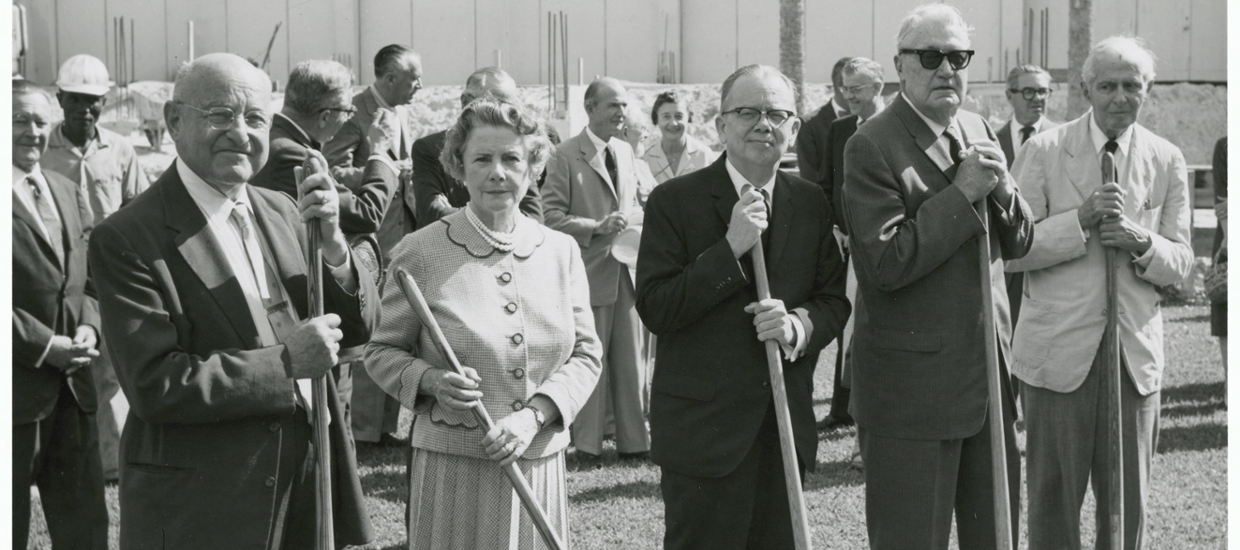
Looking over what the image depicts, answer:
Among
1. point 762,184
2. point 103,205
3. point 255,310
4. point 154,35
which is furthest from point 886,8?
point 255,310

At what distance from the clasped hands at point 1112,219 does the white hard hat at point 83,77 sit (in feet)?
16.4

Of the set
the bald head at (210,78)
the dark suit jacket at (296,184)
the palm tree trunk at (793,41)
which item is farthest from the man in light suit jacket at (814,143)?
the palm tree trunk at (793,41)

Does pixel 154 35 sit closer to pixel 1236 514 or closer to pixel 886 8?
pixel 886 8

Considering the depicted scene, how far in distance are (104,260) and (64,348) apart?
169 cm

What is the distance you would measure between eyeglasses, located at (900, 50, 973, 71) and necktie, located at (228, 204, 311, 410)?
201 cm

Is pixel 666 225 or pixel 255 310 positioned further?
pixel 666 225

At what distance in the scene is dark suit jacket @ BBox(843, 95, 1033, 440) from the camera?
12.9ft

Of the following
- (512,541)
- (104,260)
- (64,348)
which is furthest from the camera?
(64,348)

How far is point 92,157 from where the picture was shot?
6926 millimetres

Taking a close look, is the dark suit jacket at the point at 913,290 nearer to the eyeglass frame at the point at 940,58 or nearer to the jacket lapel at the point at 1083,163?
the eyeglass frame at the point at 940,58


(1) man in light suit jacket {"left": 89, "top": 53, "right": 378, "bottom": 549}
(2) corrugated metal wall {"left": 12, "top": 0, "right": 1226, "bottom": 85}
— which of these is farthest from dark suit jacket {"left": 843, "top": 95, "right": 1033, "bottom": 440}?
(2) corrugated metal wall {"left": 12, "top": 0, "right": 1226, "bottom": 85}

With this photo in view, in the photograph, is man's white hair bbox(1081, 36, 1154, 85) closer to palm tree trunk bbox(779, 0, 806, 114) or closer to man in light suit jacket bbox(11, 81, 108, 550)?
man in light suit jacket bbox(11, 81, 108, 550)

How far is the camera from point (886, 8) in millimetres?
19078

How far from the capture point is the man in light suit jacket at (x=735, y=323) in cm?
409
